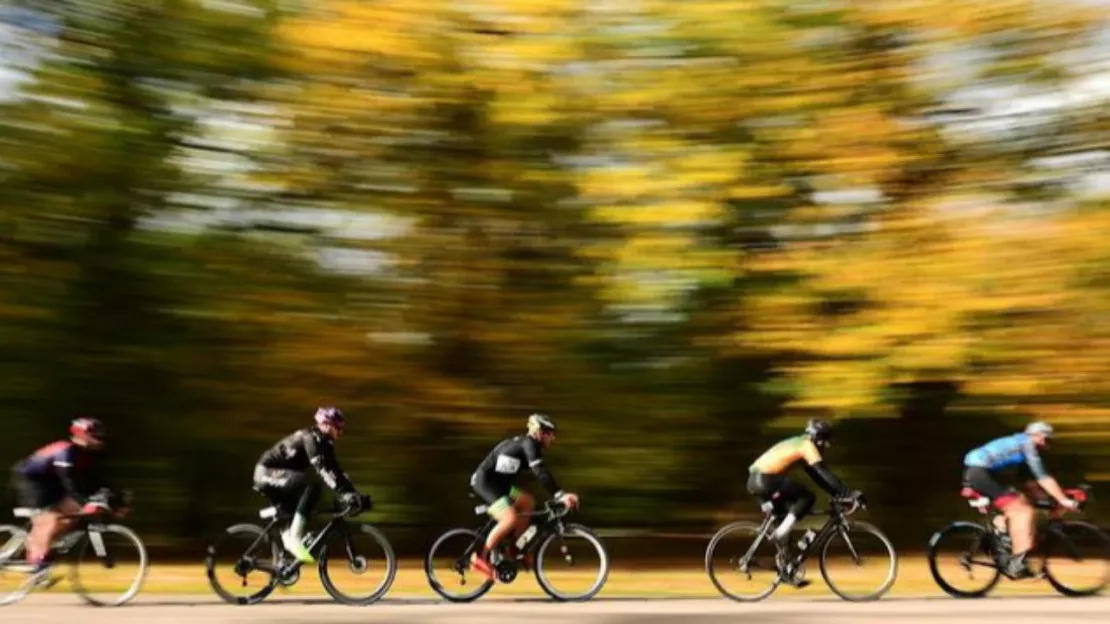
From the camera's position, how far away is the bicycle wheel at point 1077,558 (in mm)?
12117

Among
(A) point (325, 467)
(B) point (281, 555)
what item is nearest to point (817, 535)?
(A) point (325, 467)

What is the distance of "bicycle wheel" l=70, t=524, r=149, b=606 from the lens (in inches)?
438

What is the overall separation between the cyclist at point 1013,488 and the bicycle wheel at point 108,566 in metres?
7.83

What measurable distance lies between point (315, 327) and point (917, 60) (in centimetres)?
833

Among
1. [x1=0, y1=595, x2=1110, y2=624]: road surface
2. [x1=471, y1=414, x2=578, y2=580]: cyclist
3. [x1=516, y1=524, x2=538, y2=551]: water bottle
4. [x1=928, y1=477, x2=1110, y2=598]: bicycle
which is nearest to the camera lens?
[x1=0, y1=595, x2=1110, y2=624]: road surface

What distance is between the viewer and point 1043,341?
1512 centimetres

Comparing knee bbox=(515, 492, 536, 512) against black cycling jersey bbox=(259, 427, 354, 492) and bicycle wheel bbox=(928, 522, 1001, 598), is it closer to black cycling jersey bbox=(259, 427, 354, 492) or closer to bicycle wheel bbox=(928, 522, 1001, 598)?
black cycling jersey bbox=(259, 427, 354, 492)

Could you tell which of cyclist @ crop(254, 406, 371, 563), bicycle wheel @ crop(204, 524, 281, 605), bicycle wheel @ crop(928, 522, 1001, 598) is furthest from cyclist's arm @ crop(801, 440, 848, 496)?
bicycle wheel @ crop(204, 524, 281, 605)

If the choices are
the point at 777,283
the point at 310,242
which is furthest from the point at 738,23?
the point at 310,242

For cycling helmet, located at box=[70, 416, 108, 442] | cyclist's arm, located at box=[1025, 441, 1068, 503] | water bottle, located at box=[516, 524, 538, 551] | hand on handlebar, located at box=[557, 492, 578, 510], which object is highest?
cyclist's arm, located at box=[1025, 441, 1068, 503]

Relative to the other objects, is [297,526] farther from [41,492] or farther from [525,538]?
[41,492]

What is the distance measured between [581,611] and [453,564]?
1.35 m

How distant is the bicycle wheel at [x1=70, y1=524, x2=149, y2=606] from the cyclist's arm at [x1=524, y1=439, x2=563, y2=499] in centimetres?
348

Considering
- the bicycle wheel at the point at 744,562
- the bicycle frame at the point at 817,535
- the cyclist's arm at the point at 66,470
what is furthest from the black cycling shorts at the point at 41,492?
the bicycle frame at the point at 817,535
